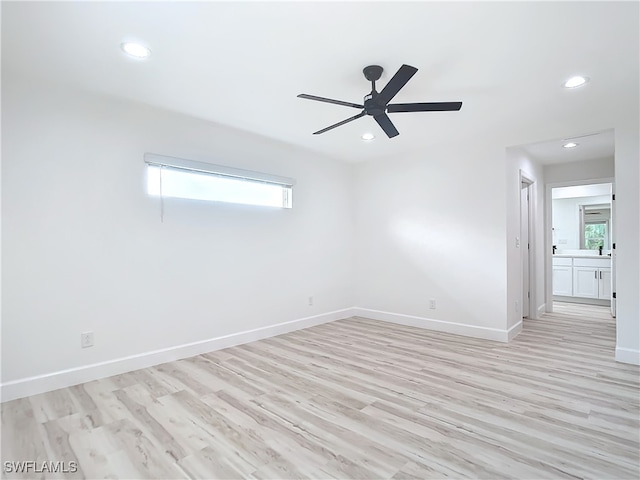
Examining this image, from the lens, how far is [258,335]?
3984 mm

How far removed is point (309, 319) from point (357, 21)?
358 centimetres

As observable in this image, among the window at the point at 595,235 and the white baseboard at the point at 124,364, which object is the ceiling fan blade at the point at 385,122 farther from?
the window at the point at 595,235

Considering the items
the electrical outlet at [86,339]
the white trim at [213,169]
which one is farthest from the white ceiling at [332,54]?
the electrical outlet at [86,339]

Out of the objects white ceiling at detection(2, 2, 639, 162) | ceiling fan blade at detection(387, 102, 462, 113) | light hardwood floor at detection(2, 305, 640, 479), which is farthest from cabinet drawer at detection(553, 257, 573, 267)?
ceiling fan blade at detection(387, 102, 462, 113)

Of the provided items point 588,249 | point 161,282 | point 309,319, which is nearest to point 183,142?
point 161,282

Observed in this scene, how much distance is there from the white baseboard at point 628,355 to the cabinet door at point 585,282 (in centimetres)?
349

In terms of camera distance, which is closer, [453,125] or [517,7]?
[517,7]

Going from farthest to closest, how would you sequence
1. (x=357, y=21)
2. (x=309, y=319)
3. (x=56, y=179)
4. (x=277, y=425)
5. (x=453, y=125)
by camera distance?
(x=309, y=319)
(x=453, y=125)
(x=56, y=179)
(x=277, y=425)
(x=357, y=21)

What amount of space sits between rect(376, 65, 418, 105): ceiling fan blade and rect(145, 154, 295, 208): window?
1.93 m

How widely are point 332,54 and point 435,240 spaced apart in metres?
2.91

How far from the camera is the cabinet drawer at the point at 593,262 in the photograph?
5.90 m

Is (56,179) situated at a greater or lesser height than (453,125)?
lesser

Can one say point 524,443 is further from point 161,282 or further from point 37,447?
point 161,282

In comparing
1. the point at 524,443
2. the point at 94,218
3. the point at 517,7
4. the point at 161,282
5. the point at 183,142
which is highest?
the point at 517,7
